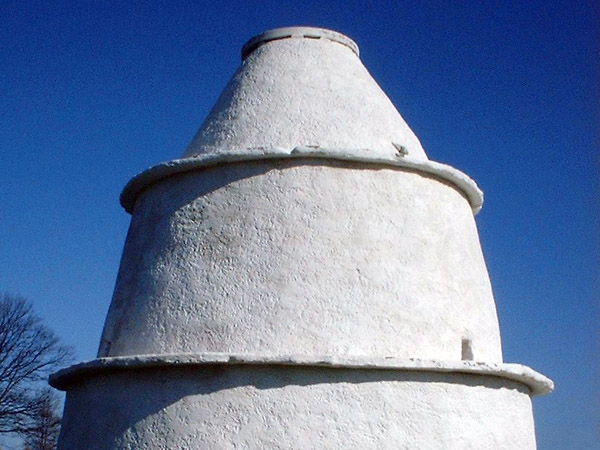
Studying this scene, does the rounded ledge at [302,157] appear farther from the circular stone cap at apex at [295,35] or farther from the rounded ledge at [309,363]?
the circular stone cap at apex at [295,35]

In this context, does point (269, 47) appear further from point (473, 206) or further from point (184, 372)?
A: point (184, 372)

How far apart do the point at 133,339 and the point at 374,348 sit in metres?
2.09

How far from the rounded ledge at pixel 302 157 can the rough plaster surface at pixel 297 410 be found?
1.86 metres

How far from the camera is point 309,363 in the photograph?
228 inches

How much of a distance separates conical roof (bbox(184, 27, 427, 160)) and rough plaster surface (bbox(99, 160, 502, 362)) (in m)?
0.41

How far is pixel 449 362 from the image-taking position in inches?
238

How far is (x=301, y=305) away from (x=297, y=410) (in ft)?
2.81

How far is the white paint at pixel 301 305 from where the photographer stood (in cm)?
586

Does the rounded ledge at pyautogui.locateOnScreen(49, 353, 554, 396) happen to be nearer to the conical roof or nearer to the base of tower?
the base of tower

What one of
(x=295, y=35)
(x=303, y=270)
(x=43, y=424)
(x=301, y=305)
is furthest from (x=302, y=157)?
(x=43, y=424)

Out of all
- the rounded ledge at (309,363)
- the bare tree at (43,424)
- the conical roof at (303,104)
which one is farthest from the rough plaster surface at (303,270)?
the bare tree at (43,424)

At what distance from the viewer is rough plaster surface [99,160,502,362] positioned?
245 inches

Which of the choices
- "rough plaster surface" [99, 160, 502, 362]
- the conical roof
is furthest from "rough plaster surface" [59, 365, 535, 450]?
the conical roof

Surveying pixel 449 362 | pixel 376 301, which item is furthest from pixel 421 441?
pixel 376 301
